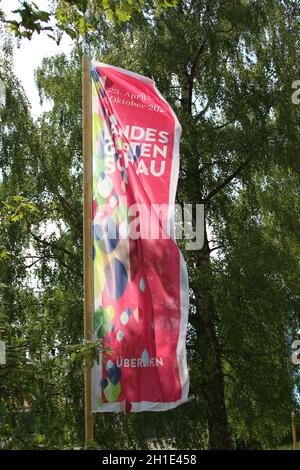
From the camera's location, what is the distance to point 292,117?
13.3 metres

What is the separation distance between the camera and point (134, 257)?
7.02 metres

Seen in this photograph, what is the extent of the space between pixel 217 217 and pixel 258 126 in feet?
5.40

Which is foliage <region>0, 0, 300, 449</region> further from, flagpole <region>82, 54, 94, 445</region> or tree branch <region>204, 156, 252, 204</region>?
flagpole <region>82, 54, 94, 445</region>

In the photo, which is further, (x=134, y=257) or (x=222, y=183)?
(x=222, y=183)

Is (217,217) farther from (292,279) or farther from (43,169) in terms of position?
(43,169)

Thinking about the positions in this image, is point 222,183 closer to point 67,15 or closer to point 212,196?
point 212,196

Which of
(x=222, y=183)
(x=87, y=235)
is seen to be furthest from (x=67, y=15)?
(x=222, y=183)

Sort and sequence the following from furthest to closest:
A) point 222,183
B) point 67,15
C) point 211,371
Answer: point 222,183 → point 211,371 → point 67,15

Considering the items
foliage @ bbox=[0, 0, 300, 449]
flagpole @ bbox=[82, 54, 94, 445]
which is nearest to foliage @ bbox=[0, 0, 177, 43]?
flagpole @ bbox=[82, 54, 94, 445]

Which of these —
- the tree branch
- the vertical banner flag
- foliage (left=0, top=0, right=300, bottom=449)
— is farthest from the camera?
the tree branch

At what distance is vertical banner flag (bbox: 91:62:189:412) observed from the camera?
6.81 meters

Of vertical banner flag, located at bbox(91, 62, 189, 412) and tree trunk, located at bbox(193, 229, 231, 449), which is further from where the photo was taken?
tree trunk, located at bbox(193, 229, 231, 449)

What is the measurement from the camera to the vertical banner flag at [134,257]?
6809 millimetres
